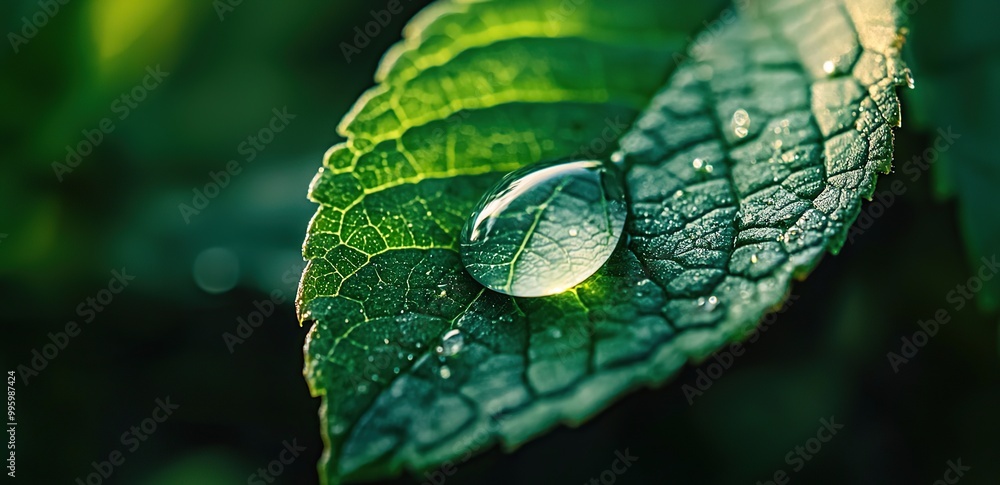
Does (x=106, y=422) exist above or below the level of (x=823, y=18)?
above

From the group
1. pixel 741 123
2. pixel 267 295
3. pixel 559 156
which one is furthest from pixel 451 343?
pixel 267 295

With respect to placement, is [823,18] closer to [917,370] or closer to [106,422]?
[917,370]

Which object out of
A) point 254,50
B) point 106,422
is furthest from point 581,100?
point 106,422

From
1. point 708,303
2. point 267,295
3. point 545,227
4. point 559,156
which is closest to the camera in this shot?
point 708,303

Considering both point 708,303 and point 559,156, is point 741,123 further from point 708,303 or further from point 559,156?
point 708,303

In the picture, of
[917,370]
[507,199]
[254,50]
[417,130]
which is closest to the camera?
[507,199]

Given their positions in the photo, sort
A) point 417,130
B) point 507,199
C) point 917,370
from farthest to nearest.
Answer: point 917,370
point 417,130
point 507,199

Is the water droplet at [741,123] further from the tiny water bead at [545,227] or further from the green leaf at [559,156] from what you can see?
the tiny water bead at [545,227]
